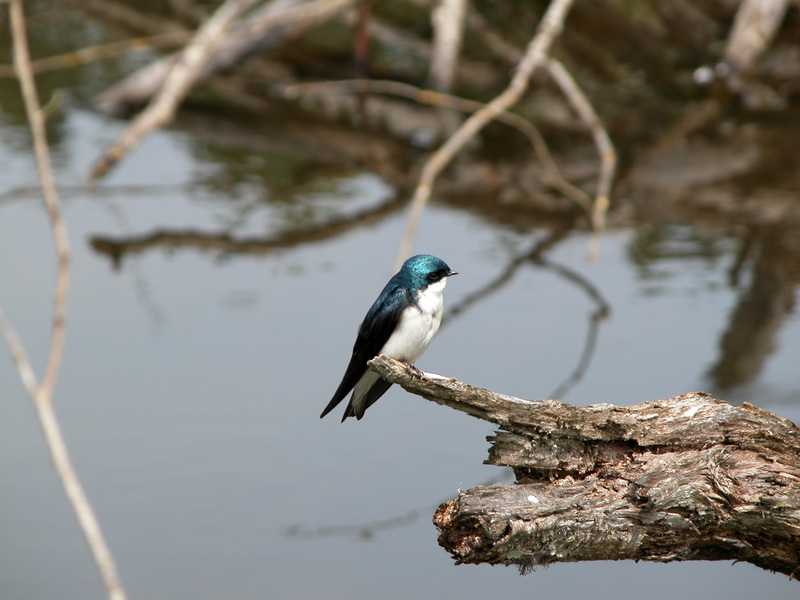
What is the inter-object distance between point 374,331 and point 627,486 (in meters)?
1.35

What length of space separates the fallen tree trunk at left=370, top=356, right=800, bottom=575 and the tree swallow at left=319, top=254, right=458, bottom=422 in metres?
0.54

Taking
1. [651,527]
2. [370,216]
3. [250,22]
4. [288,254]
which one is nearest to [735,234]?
[370,216]

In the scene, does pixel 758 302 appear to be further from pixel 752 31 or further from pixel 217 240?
pixel 752 31

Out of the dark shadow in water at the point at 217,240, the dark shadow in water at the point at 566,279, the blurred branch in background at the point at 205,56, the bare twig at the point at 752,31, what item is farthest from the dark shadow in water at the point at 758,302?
the blurred branch in background at the point at 205,56

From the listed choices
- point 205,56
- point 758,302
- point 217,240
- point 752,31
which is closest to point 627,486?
point 758,302

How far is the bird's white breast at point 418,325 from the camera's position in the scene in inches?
166

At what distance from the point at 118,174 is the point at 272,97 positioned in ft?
10.5

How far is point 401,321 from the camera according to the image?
4.23 m

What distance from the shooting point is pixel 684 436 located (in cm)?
359

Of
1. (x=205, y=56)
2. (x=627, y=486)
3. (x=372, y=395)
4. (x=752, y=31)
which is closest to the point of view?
(x=627, y=486)

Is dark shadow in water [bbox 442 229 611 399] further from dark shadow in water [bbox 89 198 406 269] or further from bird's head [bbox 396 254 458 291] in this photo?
bird's head [bbox 396 254 458 291]

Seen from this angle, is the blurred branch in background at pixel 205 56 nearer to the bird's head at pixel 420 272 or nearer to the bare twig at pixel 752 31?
the bird's head at pixel 420 272

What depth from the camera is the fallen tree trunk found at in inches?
134

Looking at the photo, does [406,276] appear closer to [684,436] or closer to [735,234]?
[684,436]
